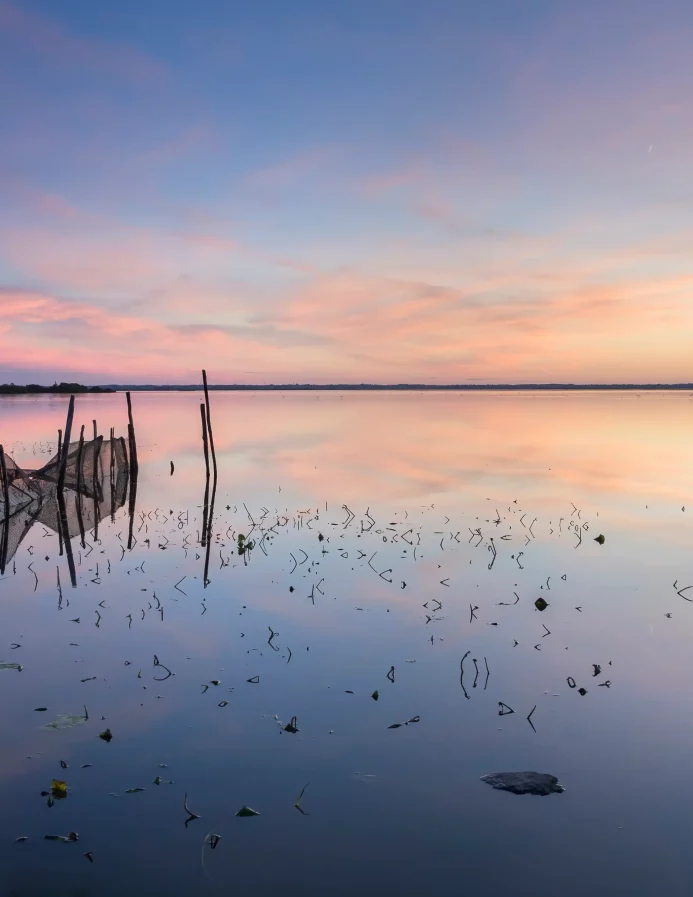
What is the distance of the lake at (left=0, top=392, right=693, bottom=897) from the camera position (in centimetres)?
550

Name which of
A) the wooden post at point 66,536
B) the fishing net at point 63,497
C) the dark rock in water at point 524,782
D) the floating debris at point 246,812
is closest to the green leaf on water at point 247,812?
the floating debris at point 246,812

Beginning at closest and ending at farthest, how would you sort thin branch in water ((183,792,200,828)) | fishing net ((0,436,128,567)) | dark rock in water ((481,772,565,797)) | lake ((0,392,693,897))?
1. lake ((0,392,693,897))
2. thin branch in water ((183,792,200,828))
3. dark rock in water ((481,772,565,797))
4. fishing net ((0,436,128,567))

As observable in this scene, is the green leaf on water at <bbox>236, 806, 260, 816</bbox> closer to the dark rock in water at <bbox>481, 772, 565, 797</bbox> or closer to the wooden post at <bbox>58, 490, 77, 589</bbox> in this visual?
the dark rock in water at <bbox>481, 772, 565, 797</bbox>

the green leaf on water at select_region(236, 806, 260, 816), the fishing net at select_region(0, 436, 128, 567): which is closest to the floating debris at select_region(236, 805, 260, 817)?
the green leaf on water at select_region(236, 806, 260, 816)

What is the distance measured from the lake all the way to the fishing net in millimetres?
1024

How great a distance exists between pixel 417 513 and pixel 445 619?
1052 cm

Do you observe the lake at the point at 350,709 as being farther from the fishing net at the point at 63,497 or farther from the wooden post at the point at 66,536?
the fishing net at the point at 63,497

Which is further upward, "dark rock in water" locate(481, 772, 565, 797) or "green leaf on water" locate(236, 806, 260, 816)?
"dark rock in water" locate(481, 772, 565, 797)

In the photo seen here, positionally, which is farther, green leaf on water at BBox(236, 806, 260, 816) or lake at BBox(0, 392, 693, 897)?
green leaf on water at BBox(236, 806, 260, 816)

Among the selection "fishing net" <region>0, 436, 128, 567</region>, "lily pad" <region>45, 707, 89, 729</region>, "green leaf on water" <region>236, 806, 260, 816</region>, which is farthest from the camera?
"fishing net" <region>0, 436, 128, 567</region>

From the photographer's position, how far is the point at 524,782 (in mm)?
6477

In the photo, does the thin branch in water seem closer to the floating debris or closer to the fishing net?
the floating debris

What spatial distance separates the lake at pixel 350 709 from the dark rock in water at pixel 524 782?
9 centimetres

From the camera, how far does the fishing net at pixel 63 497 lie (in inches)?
770
